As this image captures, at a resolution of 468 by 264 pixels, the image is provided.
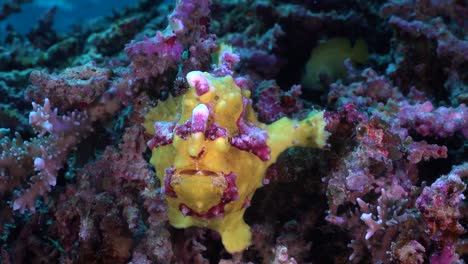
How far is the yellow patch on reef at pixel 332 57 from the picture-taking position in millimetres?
4438

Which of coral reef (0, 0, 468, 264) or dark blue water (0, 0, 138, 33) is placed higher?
coral reef (0, 0, 468, 264)

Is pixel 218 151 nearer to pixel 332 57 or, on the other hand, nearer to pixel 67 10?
pixel 332 57

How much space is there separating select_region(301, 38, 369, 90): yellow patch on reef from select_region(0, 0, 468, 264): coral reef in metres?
1.02

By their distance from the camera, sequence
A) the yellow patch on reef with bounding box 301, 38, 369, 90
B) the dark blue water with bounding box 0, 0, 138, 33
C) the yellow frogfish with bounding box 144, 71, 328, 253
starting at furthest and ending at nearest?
the dark blue water with bounding box 0, 0, 138, 33 → the yellow patch on reef with bounding box 301, 38, 369, 90 → the yellow frogfish with bounding box 144, 71, 328, 253

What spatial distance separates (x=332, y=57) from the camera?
4.59m

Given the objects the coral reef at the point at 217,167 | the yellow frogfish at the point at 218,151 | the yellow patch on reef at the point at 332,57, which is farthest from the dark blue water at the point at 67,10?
the yellow frogfish at the point at 218,151

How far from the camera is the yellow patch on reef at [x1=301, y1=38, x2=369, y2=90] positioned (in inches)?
175

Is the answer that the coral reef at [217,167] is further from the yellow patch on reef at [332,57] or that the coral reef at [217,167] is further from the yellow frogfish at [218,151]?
the yellow patch on reef at [332,57]

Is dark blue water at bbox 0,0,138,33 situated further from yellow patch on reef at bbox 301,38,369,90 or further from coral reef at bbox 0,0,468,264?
coral reef at bbox 0,0,468,264

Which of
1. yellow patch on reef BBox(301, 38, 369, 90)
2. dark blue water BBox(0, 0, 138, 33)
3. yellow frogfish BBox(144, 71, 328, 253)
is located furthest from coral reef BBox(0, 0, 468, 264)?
dark blue water BBox(0, 0, 138, 33)

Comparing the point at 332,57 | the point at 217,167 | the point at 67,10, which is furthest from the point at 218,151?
the point at 67,10

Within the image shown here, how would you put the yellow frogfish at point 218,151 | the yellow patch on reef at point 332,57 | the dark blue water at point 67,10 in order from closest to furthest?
the yellow frogfish at point 218,151
the yellow patch on reef at point 332,57
the dark blue water at point 67,10

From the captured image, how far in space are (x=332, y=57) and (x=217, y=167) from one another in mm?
3024

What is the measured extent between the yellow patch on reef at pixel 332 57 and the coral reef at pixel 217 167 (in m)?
1.02
